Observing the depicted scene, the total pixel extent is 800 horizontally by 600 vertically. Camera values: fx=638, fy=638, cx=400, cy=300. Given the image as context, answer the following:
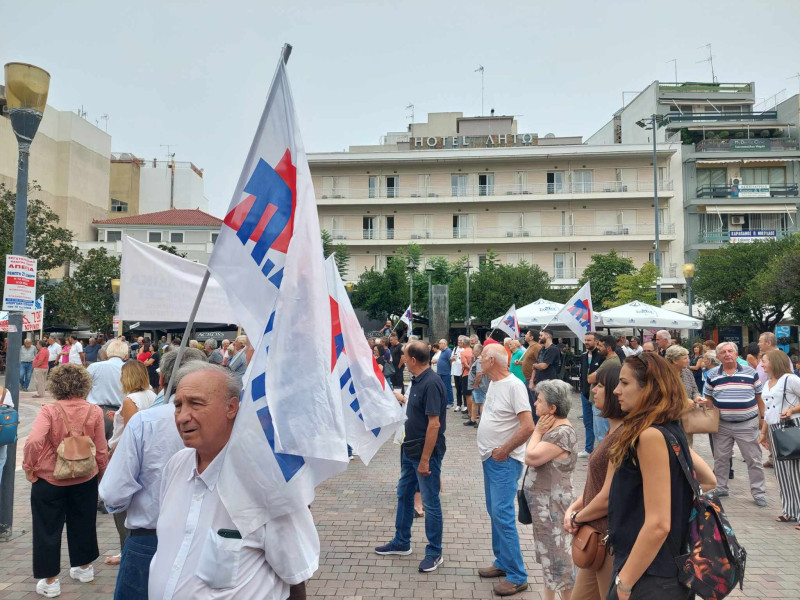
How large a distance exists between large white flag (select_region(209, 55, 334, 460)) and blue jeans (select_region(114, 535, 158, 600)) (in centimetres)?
126

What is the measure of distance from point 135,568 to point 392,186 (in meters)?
51.2

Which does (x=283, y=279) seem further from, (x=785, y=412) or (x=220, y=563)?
(x=785, y=412)

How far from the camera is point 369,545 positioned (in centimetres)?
591

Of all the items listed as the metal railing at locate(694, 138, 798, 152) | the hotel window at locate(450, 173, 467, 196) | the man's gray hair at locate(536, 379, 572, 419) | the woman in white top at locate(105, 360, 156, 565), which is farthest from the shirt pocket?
the metal railing at locate(694, 138, 798, 152)

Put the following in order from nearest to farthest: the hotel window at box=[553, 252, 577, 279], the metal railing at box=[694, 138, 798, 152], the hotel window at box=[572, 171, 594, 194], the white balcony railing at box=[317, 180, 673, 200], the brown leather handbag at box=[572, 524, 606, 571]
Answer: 1. the brown leather handbag at box=[572, 524, 606, 571]
2. the metal railing at box=[694, 138, 798, 152]
3. the white balcony railing at box=[317, 180, 673, 200]
4. the hotel window at box=[553, 252, 577, 279]
5. the hotel window at box=[572, 171, 594, 194]

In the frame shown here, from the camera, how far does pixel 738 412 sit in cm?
741

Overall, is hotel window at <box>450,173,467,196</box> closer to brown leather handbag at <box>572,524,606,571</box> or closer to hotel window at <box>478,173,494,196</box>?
hotel window at <box>478,173,494,196</box>

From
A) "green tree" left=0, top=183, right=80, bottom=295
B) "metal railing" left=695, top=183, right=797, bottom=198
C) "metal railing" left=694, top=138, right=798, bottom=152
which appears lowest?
"green tree" left=0, top=183, right=80, bottom=295

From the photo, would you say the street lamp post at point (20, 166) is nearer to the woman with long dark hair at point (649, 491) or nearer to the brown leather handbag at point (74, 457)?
the brown leather handbag at point (74, 457)

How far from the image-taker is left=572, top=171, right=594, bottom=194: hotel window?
51.2 m

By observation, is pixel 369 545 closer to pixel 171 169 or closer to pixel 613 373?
pixel 613 373

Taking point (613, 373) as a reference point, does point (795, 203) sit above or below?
above

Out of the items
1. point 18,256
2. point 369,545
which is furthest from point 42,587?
point 18,256

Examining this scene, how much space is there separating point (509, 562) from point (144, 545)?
279 cm
